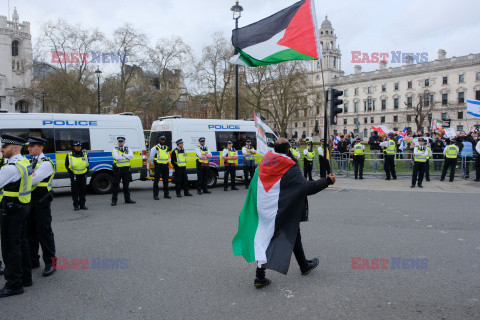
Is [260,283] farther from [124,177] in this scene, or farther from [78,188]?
[124,177]

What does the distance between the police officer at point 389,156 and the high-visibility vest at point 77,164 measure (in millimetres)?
11296

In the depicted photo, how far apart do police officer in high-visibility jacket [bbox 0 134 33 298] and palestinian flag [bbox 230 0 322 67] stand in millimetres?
4108

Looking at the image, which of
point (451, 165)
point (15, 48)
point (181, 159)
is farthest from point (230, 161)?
point (15, 48)

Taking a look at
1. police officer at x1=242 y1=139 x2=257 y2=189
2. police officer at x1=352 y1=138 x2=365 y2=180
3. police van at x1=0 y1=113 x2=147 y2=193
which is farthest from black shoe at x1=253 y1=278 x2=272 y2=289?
police officer at x1=352 y1=138 x2=365 y2=180

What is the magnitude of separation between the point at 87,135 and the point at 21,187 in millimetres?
7977

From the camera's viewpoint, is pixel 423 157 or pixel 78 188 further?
pixel 423 157

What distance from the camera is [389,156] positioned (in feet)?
49.7

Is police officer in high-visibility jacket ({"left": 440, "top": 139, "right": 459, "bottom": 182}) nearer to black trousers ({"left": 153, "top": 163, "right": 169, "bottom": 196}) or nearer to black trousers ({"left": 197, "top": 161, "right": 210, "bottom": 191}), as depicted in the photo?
black trousers ({"left": 197, "top": 161, "right": 210, "bottom": 191})

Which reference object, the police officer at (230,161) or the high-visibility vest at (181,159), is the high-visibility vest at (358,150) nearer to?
the police officer at (230,161)

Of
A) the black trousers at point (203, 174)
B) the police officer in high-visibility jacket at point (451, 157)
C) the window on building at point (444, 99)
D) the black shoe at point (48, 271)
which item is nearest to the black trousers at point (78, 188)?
the black trousers at point (203, 174)

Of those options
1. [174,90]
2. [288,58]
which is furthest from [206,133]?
[174,90]

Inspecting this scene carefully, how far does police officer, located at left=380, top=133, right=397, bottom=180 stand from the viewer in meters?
14.8

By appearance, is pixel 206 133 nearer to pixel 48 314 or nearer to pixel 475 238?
pixel 475 238

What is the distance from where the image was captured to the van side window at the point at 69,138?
11359mm
